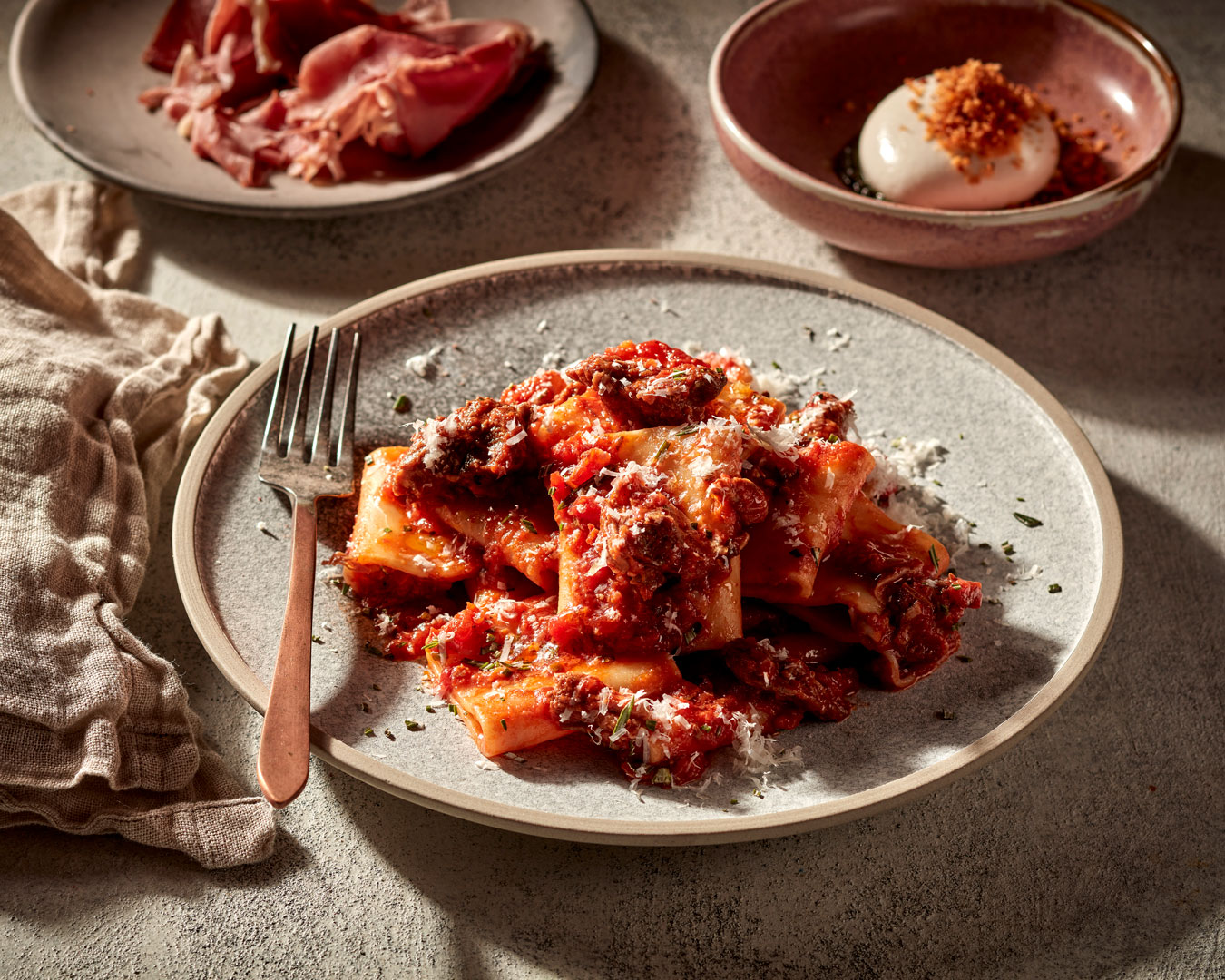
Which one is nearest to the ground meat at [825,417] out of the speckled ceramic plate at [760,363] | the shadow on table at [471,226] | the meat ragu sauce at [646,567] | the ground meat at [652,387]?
the meat ragu sauce at [646,567]

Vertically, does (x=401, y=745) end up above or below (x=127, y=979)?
above

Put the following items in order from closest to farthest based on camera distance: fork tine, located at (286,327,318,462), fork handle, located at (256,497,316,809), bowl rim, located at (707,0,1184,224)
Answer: fork handle, located at (256,497,316,809)
fork tine, located at (286,327,318,462)
bowl rim, located at (707,0,1184,224)

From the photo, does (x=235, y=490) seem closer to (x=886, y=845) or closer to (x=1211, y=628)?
(x=886, y=845)

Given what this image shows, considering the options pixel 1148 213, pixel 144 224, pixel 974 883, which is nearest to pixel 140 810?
pixel 974 883

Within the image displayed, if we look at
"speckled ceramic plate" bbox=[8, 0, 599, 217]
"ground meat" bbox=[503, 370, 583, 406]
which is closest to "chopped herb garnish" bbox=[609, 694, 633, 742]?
"ground meat" bbox=[503, 370, 583, 406]

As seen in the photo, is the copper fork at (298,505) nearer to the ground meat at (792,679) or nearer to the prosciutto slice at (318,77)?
the ground meat at (792,679)

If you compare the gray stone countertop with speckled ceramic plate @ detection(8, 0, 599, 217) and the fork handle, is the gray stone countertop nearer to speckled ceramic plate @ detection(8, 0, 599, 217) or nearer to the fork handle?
the fork handle
